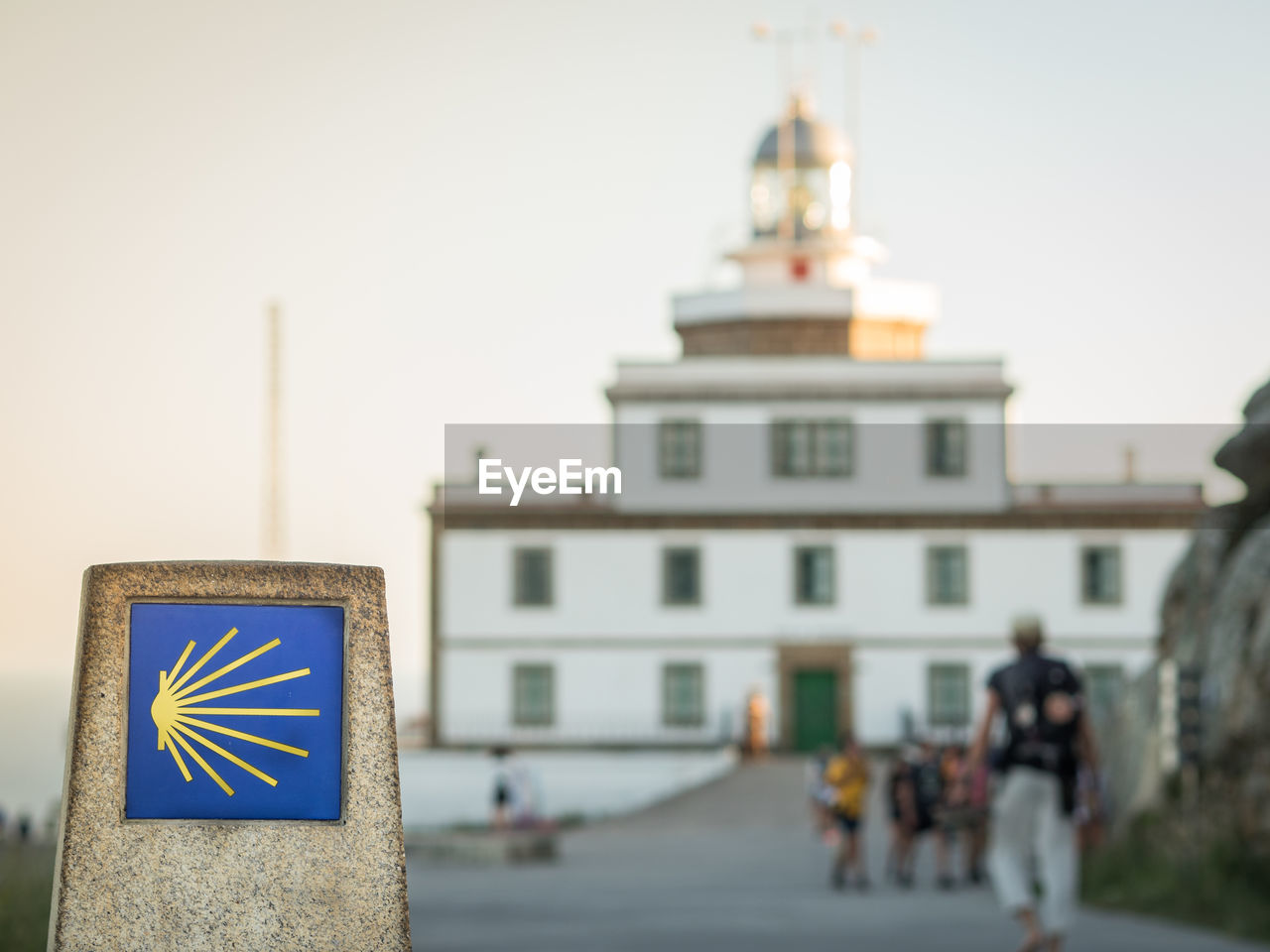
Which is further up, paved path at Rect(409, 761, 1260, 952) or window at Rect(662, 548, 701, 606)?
window at Rect(662, 548, 701, 606)

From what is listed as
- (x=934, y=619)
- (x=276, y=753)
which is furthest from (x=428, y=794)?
(x=276, y=753)

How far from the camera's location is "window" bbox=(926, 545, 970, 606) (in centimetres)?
4969

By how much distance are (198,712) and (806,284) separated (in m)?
45.9

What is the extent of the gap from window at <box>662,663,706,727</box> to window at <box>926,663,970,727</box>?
5.03m

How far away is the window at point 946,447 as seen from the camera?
49.9 meters

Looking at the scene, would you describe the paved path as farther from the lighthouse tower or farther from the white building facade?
the lighthouse tower

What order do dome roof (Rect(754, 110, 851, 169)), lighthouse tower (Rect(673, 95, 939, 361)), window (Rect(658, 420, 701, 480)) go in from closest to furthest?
window (Rect(658, 420, 701, 480)), lighthouse tower (Rect(673, 95, 939, 361)), dome roof (Rect(754, 110, 851, 169))

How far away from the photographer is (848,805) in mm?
20641

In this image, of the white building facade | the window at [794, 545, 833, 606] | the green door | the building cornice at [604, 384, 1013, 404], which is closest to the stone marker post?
the green door

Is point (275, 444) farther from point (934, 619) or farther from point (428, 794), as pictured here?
point (934, 619)

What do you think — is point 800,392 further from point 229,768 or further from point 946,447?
point 229,768

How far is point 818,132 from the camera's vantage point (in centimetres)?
5381

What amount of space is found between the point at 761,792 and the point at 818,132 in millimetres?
19373

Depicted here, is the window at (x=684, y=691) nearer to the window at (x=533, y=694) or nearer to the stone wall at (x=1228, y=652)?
the window at (x=533, y=694)
